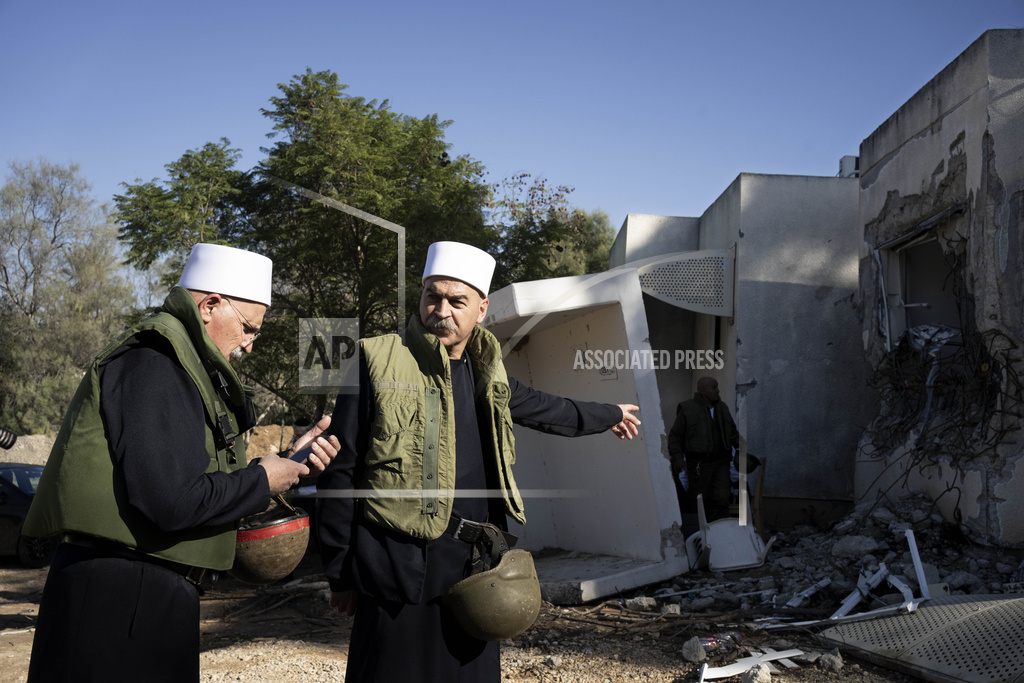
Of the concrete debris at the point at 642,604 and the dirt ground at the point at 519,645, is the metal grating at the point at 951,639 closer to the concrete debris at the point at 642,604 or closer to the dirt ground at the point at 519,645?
the dirt ground at the point at 519,645

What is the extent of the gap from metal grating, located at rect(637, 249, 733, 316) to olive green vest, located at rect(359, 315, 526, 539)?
6.58 metres

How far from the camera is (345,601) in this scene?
2422 millimetres

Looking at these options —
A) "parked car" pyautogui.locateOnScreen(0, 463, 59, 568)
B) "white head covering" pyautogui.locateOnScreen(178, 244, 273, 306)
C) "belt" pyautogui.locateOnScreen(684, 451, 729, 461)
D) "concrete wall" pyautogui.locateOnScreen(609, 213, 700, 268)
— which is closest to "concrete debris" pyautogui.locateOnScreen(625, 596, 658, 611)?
"belt" pyautogui.locateOnScreen(684, 451, 729, 461)

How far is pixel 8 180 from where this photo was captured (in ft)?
84.4

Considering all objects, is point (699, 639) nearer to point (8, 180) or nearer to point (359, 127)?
point (359, 127)

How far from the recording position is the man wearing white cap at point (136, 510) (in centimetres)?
184

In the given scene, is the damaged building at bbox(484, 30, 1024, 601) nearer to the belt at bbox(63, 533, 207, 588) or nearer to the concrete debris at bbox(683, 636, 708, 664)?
the concrete debris at bbox(683, 636, 708, 664)

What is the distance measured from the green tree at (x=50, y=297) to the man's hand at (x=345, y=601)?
74.5 ft

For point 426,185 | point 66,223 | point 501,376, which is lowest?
point 501,376

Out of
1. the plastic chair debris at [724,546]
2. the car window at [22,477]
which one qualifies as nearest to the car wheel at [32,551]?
the car window at [22,477]

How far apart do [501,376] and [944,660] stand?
9.20ft

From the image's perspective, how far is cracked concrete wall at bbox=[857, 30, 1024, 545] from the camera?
5.13 metres

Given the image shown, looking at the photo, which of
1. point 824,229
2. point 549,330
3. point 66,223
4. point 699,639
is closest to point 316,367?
point 549,330

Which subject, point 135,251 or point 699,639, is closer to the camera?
point 699,639
